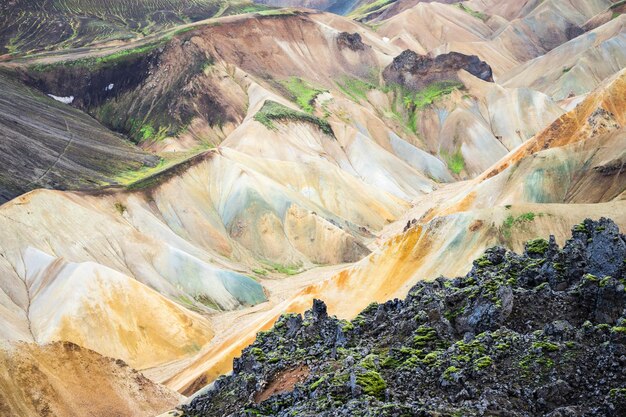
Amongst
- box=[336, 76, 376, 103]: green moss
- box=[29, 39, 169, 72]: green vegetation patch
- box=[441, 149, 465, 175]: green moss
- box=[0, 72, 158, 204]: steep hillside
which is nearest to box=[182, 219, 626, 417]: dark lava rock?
box=[0, 72, 158, 204]: steep hillside

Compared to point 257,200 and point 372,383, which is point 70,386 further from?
point 257,200

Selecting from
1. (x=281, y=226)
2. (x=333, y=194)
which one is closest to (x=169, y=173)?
(x=281, y=226)

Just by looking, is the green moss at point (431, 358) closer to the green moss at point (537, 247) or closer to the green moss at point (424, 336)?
the green moss at point (424, 336)

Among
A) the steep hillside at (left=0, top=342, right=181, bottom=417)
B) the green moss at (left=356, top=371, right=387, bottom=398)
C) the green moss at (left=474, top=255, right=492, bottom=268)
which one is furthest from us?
the steep hillside at (left=0, top=342, right=181, bottom=417)

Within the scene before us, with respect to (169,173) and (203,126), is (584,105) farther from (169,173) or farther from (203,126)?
(203,126)

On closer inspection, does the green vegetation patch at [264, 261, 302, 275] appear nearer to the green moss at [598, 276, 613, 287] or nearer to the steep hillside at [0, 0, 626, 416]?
the steep hillside at [0, 0, 626, 416]

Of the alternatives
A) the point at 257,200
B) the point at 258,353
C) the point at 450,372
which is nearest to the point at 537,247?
the point at 450,372
